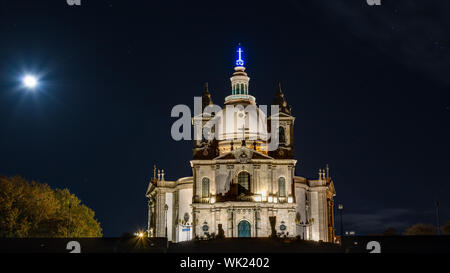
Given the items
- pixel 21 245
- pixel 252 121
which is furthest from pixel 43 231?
pixel 252 121

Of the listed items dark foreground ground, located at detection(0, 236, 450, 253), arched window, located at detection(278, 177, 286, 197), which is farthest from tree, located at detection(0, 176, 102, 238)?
arched window, located at detection(278, 177, 286, 197)

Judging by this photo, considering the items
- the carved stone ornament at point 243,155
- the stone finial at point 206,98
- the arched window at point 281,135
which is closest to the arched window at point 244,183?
the carved stone ornament at point 243,155

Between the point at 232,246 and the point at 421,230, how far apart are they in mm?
59373

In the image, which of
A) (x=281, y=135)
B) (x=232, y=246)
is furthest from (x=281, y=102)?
(x=232, y=246)

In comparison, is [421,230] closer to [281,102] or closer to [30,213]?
[281,102]

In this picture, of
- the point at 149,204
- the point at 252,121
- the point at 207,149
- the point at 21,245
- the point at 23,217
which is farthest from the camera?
the point at 149,204

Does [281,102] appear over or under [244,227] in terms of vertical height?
over

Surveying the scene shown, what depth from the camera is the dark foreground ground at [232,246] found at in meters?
54.8

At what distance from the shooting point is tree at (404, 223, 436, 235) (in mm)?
113125

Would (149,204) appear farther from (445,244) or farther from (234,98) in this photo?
(445,244)

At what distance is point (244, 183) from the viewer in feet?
277

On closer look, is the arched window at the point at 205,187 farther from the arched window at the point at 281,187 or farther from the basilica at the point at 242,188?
the arched window at the point at 281,187

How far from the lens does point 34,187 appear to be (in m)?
83.7
